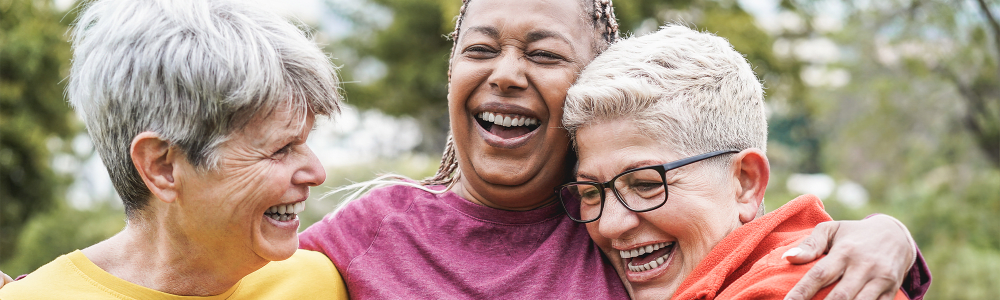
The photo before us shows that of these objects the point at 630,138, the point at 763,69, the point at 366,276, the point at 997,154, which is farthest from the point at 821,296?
the point at 997,154

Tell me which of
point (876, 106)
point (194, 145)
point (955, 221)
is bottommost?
point (955, 221)

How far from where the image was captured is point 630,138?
89.8 inches

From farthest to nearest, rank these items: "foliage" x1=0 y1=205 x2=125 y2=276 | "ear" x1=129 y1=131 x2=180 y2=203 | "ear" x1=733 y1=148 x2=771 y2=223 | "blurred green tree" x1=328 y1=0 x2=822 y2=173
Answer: "blurred green tree" x1=328 y1=0 x2=822 y2=173
"foliage" x1=0 y1=205 x2=125 y2=276
"ear" x1=733 y1=148 x2=771 y2=223
"ear" x1=129 y1=131 x2=180 y2=203

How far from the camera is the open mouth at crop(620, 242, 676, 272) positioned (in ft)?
7.78

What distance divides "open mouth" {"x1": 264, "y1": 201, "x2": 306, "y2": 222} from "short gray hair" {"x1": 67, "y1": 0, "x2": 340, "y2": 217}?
0.86 ft

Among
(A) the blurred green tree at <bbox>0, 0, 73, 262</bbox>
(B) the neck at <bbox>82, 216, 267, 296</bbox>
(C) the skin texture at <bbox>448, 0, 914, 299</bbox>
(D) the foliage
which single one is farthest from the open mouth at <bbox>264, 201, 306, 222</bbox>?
(D) the foliage

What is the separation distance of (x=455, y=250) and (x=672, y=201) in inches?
30.0

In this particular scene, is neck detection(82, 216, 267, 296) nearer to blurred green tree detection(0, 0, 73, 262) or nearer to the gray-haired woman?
the gray-haired woman

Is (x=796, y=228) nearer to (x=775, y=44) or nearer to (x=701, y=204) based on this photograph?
(x=701, y=204)

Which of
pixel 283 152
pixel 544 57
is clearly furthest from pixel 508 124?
pixel 283 152

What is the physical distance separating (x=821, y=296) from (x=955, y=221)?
10.3 metres

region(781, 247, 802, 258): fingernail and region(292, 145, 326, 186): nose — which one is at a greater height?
region(292, 145, 326, 186): nose

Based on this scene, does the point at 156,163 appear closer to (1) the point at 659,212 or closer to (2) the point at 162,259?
(2) the point at 162,259

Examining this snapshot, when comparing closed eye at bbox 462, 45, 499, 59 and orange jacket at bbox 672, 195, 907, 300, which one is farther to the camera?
closed eye at bbox 462, 45, 499, 59
